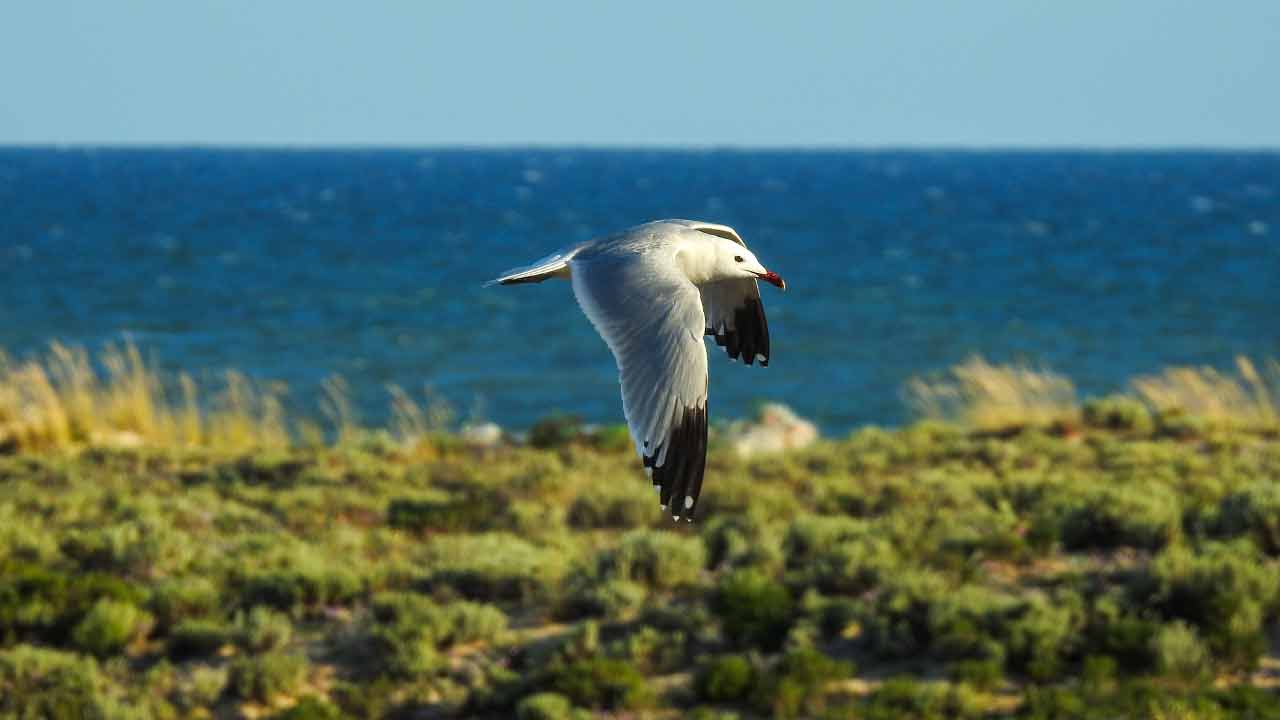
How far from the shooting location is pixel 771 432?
52.5 feet

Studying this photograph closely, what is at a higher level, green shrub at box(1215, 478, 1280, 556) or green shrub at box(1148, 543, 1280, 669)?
green shrub at box(1215, 478, 1280, 556)

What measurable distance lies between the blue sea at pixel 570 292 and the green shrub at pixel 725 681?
45.2ft

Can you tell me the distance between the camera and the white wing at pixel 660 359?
394 cm

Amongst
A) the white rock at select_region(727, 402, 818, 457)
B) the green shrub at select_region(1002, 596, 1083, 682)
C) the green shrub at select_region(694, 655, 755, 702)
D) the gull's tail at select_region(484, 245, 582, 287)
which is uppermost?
the gull's tail at select_region(484, 245, 582, 287)

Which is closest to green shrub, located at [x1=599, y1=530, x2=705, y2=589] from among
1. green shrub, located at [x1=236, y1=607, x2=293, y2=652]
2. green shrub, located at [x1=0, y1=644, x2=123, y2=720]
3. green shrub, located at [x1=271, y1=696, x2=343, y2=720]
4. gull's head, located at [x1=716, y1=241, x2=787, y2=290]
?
green shrub, located at [x1=236, y1=607, x2=293, y2=652]

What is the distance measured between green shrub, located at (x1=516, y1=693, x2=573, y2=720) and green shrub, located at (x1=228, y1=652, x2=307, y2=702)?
1.12 meters

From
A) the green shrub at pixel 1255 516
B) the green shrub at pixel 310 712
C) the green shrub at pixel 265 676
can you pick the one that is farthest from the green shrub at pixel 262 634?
the green shrub at pixel 1255 516

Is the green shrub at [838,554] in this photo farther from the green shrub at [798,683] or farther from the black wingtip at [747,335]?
the black wingtip at [747,335]

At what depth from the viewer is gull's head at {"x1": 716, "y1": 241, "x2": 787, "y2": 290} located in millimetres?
4695

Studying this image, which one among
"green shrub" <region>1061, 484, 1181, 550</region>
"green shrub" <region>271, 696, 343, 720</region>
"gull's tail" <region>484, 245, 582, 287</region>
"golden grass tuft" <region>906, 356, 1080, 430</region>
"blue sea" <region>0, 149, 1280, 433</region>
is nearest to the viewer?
"gull's tail" <region>484, 245, 582, 287</region>

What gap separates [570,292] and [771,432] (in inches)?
1145

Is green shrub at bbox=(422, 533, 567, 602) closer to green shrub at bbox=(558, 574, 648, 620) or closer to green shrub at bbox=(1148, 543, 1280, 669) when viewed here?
green shrub at bbox=(558, 574, 648, 620)

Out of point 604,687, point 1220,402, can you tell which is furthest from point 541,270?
point 1220,402

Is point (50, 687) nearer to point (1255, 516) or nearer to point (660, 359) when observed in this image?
point (660, 359)
